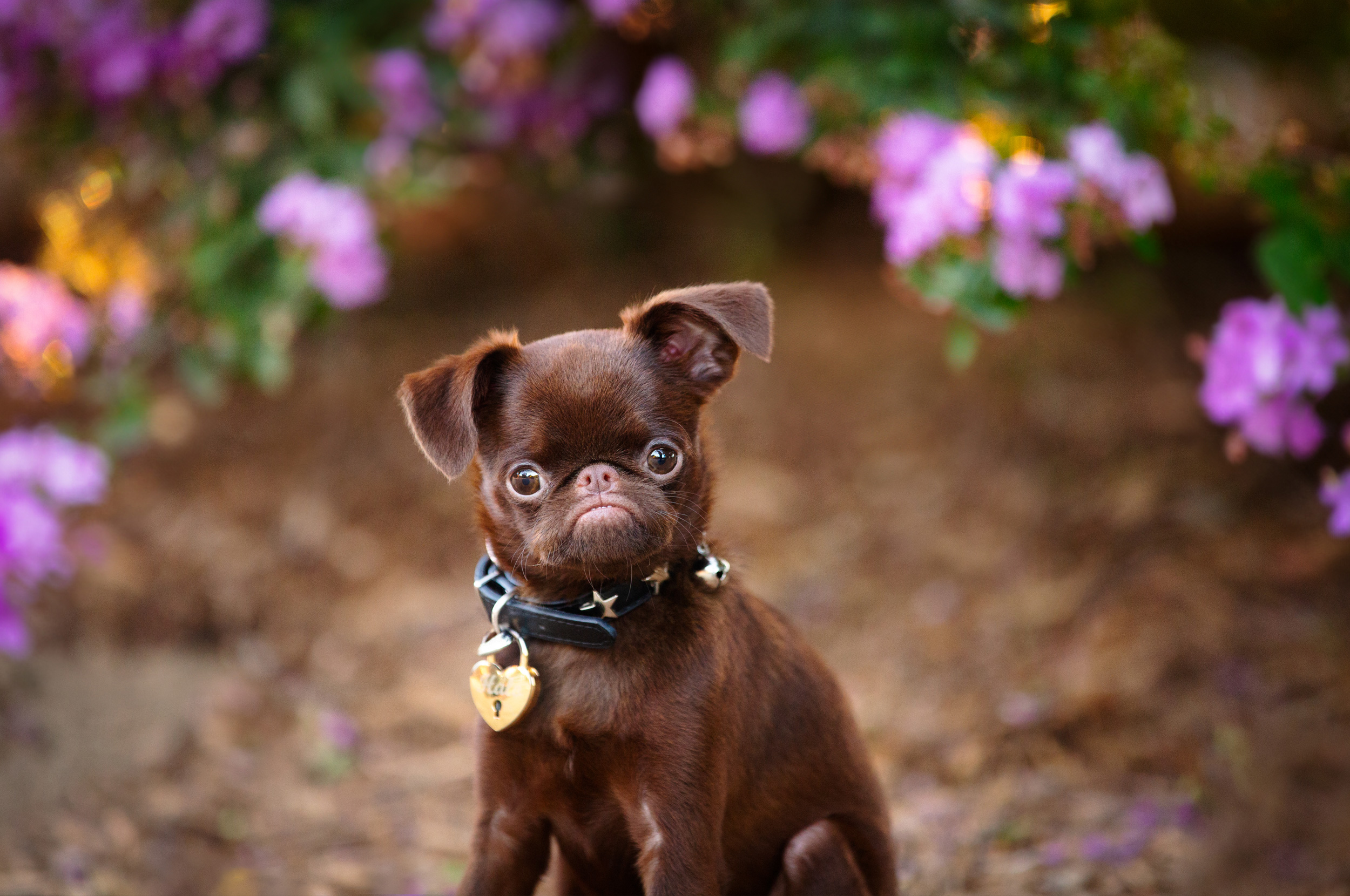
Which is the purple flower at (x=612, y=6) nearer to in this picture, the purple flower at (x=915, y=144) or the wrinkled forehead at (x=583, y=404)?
the purple flower at (x=915, y=144)

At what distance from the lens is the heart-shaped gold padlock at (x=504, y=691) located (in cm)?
219

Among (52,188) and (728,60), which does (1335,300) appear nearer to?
(728,60)

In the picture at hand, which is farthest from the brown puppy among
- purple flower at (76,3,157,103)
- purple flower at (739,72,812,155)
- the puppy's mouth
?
purple flower at (76,3,157,103)

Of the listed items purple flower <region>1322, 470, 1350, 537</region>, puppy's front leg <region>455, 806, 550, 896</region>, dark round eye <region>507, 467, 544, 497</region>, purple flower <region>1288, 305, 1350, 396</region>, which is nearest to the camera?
dark round eye <region>507, 467, 544, 497</region>

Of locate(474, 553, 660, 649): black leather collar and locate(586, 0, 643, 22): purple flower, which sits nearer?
locate(474, 553, 660, 649): black leather collar

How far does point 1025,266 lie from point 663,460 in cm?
168

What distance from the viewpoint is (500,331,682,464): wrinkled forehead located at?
212cm

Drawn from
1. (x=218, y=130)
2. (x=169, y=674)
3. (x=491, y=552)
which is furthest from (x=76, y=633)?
(x=491, y=552)

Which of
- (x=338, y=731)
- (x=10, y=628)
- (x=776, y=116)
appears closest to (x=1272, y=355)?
(x=776, y=116)

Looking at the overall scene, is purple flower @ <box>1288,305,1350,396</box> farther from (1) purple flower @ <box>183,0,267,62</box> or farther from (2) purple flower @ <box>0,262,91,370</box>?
(2) purple flower @ <box>0,262,91,370</box>

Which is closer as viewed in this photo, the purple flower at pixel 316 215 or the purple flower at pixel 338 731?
the purple flower at pixel 316 215

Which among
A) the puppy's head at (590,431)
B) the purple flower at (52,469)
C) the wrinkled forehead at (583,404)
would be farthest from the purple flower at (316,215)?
the wrinkled forehead at (583,404)

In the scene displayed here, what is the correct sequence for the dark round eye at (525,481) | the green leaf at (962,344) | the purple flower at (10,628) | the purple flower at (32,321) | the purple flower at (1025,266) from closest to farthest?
the dark round eye at (525,481)
the purple flower at (1025,266)
the green leaf at (962,344)
the purple flower at (10,628)
the purple flower at (32,321)

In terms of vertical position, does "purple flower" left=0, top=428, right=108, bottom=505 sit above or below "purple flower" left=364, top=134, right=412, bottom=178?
below
